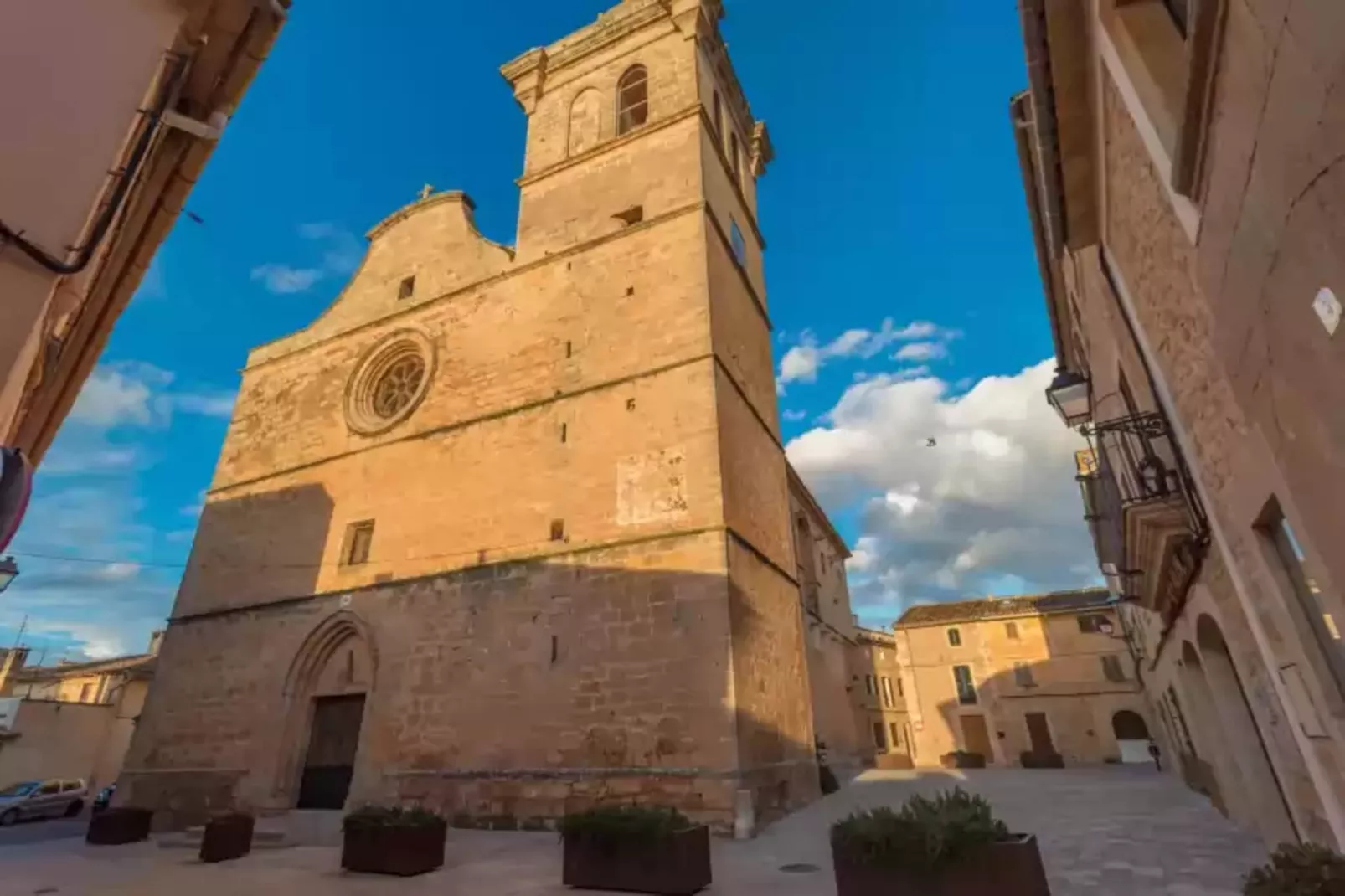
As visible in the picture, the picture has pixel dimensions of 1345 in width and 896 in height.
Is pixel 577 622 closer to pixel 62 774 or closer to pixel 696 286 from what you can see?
pixel 696 286

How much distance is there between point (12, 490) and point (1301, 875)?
15.9ft

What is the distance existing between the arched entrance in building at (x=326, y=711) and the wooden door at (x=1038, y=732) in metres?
25.7

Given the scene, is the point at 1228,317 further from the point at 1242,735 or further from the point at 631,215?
the point at 631,215

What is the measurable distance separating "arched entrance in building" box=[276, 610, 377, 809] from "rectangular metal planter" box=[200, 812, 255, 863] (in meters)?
2.84

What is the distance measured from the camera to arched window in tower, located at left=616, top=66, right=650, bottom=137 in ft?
50.1

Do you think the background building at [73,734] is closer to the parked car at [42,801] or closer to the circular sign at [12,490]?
the parked car at [42,801]

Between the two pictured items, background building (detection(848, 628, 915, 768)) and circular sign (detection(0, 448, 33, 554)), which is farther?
background building (detection(848, 628, 915, 768))

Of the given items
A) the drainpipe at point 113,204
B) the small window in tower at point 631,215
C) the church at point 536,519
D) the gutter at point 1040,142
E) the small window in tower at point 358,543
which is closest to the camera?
the drainpipe at point 113,204

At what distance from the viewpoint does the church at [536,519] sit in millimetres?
8703

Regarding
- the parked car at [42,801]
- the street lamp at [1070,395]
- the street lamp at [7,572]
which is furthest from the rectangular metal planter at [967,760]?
the parked car at [42,801]

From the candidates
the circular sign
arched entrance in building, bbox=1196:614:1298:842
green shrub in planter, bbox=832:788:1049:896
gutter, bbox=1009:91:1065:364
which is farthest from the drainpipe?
arched entrance in building, bbox=1196:614:1298:842

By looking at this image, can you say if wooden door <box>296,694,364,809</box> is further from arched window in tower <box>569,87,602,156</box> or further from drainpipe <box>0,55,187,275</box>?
arched window in tower <box>569,87,602,156</box>

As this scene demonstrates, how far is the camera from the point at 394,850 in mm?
5832

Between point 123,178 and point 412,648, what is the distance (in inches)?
344
